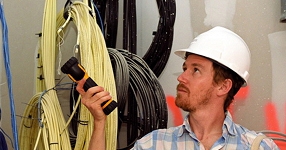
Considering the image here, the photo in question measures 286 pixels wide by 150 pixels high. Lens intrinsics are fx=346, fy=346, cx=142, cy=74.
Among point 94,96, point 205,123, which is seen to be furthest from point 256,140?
point 94,96

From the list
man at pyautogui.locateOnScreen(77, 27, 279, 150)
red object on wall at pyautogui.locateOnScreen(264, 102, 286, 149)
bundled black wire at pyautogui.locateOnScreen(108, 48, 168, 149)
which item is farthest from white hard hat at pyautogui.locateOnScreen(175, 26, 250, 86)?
bundled black wire at pyautogui.locateOnScreen(108, 48, 168, 149)

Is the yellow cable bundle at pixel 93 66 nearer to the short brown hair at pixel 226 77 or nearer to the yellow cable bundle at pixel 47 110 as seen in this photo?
the yellow cable bundle at pixel 47 110

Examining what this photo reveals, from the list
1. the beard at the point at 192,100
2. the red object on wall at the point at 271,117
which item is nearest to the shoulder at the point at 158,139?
the beard at the point at 192,100

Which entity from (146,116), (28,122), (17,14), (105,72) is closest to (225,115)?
(146,116)

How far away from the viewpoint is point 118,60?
5.59 ft

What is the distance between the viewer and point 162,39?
193 centimetres

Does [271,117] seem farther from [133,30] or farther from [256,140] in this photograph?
[133,30]

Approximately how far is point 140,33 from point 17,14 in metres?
0.73

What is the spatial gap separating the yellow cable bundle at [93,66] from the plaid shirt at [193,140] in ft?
0.44

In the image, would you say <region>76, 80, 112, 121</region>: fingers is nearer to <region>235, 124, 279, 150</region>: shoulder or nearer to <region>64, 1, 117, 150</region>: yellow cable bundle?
<region>64, 1, 117, 150</region>: yellow cable bundle

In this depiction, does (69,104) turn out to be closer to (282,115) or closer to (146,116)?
(146,116)

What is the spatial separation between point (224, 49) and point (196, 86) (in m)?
0.19

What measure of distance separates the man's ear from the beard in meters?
0.06

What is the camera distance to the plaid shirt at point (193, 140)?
1326 mm
